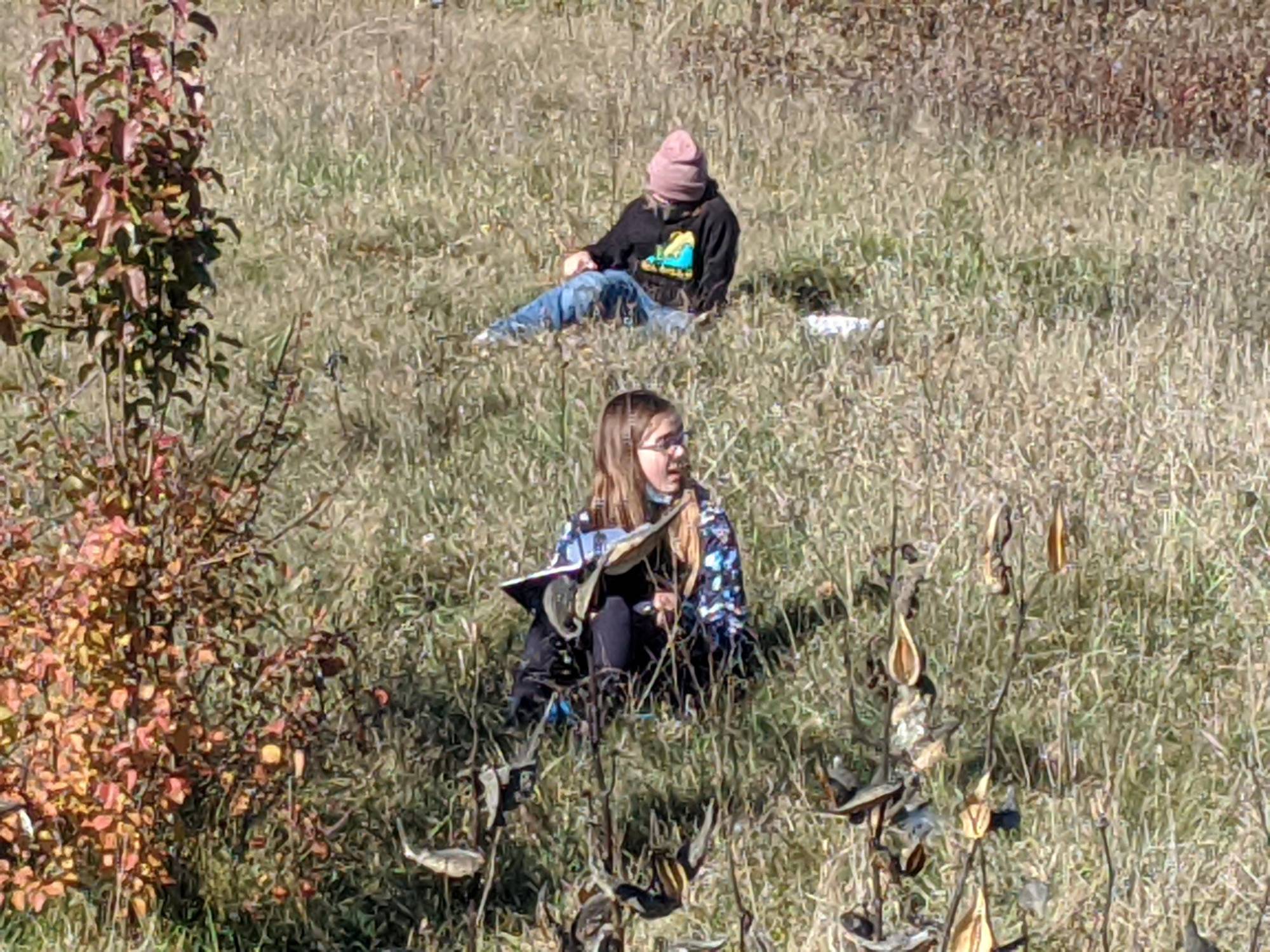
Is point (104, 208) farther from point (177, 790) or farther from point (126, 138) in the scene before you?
point (177, 790)

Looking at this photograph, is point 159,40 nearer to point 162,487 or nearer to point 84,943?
point 162,487

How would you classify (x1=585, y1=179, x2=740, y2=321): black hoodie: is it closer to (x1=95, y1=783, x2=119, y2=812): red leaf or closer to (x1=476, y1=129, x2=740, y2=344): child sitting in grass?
(x1=476, y1=129, x2=740, y2=344): child sitting in grass

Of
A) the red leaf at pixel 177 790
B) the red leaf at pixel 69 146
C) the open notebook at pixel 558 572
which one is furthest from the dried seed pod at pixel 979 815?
the open notebook at pixel 558 572

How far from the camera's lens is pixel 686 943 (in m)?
1.97

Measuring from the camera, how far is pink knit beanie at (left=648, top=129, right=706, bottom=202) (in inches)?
311

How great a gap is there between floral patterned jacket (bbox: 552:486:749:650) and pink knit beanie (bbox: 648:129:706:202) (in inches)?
133

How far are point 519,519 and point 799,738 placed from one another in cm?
158

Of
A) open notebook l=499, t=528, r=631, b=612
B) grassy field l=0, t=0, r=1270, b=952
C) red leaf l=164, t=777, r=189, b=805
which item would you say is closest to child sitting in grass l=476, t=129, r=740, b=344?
grassy field l=0, t=0, r=1270, b=952

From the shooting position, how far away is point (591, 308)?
24.3ft

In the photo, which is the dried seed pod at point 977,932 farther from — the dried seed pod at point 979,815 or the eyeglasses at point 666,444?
the eyeglasses at point 666,444

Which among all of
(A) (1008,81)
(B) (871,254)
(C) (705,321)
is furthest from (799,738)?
(A) (1008,81)

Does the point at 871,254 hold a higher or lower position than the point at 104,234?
lower

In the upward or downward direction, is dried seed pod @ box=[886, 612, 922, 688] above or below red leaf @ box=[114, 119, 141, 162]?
below

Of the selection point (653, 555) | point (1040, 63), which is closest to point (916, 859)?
point (653, 555)
